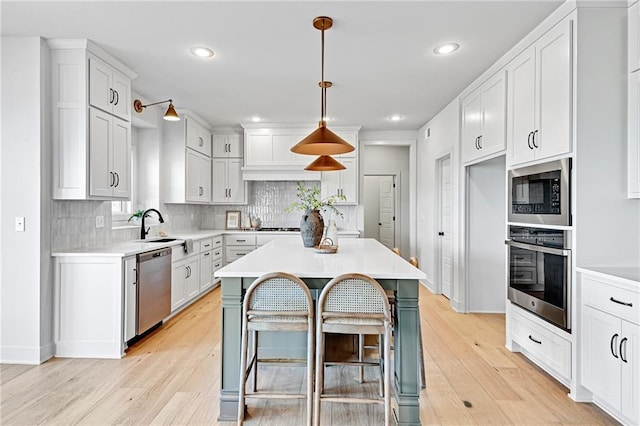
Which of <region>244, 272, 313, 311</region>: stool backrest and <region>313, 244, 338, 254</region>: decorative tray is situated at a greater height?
<region>313, 244, 338, 254</region>: decorative tray

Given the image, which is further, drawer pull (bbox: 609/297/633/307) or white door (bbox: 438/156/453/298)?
white door (bbox: 438/156/453/298)

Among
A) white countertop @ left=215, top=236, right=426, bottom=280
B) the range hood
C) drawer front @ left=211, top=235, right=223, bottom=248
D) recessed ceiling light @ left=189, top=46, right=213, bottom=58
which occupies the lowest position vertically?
drawer front @ left=211, top=235, right=223, bottom=248

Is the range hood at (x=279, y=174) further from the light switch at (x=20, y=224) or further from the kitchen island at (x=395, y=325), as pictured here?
the kitchen island at (x=395, y=325)

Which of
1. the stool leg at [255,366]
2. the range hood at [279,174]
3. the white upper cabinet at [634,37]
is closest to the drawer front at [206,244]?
the range hood at [279,174]

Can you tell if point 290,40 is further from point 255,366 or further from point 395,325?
point 255,366

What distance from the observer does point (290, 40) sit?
2887mm

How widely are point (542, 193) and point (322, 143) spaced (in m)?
1.67

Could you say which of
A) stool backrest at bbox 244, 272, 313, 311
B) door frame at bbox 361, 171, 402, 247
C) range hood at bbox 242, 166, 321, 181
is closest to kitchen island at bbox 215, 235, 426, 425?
stool backrest at bbox 244, 272, 313, 311

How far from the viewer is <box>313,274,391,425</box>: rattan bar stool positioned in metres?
1.89

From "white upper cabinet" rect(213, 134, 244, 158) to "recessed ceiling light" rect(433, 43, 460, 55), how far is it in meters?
3.83

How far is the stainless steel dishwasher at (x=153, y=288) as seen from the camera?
128 inches

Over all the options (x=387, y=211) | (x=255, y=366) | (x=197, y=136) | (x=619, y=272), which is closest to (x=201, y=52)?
(x=197, y=136)

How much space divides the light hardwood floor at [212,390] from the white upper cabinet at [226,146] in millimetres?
3450

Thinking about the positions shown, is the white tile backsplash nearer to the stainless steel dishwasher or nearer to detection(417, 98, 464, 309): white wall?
the stainless steel dishwasher
